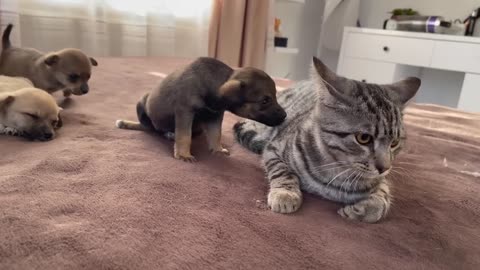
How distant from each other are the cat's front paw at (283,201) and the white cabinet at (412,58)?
249cm

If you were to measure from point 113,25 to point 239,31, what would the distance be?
937mm

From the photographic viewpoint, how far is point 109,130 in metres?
1.08

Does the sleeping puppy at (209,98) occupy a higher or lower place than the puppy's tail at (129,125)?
higher

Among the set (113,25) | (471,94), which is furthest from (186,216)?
(471,94)

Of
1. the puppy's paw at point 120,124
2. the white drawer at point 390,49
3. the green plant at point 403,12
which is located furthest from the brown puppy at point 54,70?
the green plant at point 403,12

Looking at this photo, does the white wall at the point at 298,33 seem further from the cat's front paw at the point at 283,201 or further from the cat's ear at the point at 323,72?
the cat's front paw at the point at 283,201

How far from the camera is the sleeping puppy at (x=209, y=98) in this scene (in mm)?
1000

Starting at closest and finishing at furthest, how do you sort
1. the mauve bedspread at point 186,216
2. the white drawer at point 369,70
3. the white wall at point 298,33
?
the mauve bedspread at point 186,216
the white drawer at point 369,70
the white wall at point 298,33

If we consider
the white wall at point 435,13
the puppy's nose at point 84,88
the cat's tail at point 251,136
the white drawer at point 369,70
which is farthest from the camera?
the white wall at point 435,13

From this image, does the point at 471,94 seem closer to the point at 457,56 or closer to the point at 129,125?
the point at 457,56

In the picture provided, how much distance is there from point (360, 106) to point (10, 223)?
0.68 meters

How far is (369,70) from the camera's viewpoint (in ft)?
10.7

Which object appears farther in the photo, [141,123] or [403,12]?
[403,12]

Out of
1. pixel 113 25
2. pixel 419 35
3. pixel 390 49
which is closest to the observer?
pixel 113 25
